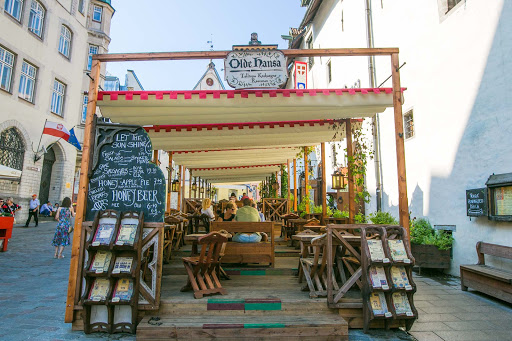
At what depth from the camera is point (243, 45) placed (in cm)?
458

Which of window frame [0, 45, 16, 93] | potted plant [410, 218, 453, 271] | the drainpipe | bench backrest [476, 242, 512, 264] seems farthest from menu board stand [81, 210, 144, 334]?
window frame [0, 45, 16, 93]

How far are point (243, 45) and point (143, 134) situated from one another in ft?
6.38

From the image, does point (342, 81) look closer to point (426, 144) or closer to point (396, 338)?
point (426, 144)

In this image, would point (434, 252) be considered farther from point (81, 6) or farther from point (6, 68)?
point (81, 6)

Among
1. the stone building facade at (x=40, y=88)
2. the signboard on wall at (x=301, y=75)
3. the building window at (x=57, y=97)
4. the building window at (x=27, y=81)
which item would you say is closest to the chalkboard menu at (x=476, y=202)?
the signboard on wall at (x=301, y=75)

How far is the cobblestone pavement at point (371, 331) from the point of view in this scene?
337 centimetres

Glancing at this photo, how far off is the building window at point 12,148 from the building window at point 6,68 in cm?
187

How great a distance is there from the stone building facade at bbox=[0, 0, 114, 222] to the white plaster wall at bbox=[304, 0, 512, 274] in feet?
42.9

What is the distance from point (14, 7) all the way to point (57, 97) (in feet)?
14.5

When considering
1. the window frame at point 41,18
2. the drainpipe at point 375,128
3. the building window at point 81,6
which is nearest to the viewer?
the drainpipe at point 375,128

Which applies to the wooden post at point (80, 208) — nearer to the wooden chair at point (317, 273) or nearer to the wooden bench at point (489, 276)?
the wooden chair at point (317, 273)

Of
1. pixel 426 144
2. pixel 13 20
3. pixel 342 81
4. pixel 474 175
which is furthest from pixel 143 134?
pixel 13 20

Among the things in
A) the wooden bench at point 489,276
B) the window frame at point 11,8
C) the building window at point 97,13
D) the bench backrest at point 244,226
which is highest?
the building window at point 97,13

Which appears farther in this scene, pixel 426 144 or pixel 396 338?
pixel 426 144
